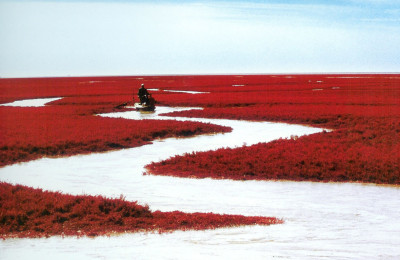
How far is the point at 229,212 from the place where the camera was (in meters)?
9.81

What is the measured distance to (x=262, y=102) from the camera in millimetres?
42562

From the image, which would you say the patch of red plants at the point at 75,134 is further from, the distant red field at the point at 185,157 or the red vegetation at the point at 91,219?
the red vegetation at the point at 91,219

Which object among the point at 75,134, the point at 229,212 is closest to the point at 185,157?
the point at 229,212

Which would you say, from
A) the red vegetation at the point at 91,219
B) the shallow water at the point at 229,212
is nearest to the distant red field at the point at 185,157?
the red vegetation at the point at 91,219

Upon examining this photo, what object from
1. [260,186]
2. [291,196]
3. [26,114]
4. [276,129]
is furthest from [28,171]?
[26,114]

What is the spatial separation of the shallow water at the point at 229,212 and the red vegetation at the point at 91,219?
0.32 metres

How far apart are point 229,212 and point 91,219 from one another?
3032 mm

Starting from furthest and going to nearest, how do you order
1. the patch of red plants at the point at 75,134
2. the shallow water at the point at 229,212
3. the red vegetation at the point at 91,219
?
the patch of red plants at the point at 75,134 → the red vegetation at the point at 91,219 → the shallow water at the point at 229,212

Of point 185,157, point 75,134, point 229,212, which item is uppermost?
point 75,134

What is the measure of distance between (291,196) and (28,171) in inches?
361

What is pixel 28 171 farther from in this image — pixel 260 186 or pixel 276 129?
pixel 276 129

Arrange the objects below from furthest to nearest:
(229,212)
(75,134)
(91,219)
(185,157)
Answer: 1. (75,134)
2. (185,157)
3. (229,212)
4. (91,219)

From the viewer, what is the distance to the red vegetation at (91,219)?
848 cm

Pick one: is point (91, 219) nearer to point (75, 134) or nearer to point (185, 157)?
point (185, 157)
